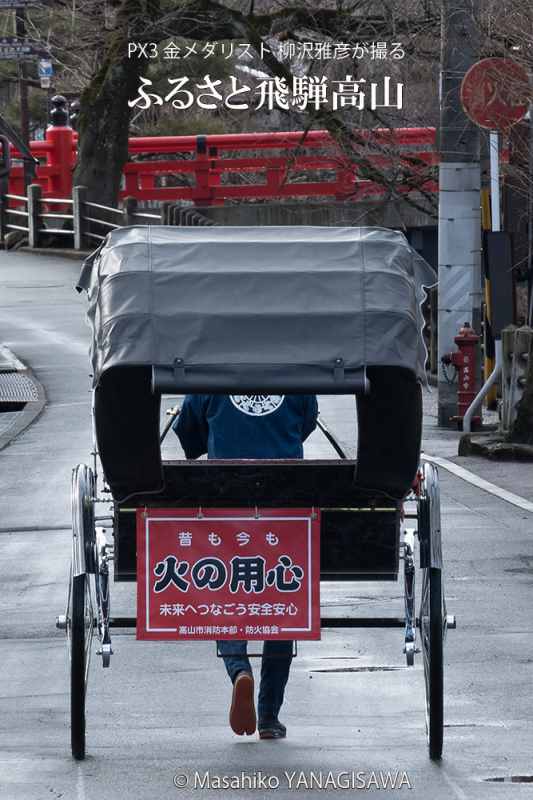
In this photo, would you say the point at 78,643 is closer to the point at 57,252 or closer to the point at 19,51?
the point at 19,51

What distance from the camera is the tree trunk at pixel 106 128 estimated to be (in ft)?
119

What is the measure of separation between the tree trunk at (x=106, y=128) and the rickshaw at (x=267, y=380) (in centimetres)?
3002

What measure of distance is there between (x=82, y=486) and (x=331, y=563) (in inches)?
38.6

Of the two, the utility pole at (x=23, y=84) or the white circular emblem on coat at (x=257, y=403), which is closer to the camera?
the white circular emblem on coat at (x=257, y=403)

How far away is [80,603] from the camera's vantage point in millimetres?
5832

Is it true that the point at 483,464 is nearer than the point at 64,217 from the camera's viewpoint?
Yes

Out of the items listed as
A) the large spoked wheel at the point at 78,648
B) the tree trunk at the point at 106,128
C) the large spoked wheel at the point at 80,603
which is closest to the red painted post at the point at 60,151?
the tree trunk at the point at 106,128

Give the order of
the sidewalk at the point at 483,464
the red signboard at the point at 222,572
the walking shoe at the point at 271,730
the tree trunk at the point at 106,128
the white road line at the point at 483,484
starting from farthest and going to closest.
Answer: the tree trunk at the point at 106,128
the sidewalk at the point at 483,464
the white road line at the point at 483,484
the walking shoe at the point at 271,730
the red signboard at the point at 222,572

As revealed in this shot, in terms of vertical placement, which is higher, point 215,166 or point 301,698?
point 215,166

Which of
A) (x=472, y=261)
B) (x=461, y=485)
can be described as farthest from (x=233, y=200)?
(x=461, y=485)

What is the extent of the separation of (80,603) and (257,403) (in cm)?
103

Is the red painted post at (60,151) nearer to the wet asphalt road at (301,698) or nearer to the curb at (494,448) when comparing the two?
the curb at (494,448)

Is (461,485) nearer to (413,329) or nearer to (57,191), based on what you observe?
(413,329)

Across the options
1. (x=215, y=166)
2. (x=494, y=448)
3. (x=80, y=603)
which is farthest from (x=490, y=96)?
(x=215, y=166)
